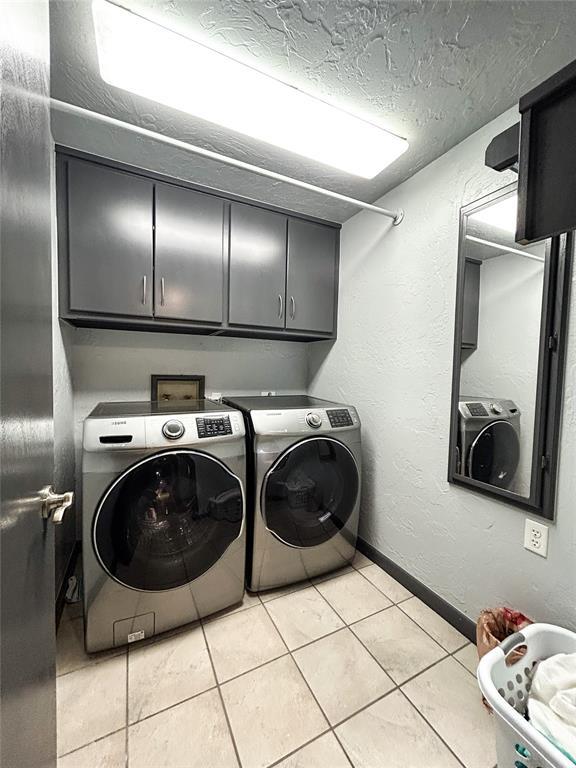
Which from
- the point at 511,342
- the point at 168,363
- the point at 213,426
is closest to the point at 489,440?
the point at 511,342

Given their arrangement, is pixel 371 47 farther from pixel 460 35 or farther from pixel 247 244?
pixel 247 244

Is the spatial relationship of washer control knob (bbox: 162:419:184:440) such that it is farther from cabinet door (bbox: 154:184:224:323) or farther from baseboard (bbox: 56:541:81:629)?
baseboard (bbox: 56:541:81:629)

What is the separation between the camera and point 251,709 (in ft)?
3.53

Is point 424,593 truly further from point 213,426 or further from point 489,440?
point 213,426

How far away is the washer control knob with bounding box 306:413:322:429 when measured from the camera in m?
1.60

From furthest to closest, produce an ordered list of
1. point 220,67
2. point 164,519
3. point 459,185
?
point 459,185 < point 164,519 < point 220,67

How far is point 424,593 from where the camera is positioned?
5.16 ft

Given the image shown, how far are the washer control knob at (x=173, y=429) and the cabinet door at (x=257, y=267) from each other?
0.76 m

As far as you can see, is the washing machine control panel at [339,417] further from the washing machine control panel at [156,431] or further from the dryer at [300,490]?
the washing machine control panel at [156,431]

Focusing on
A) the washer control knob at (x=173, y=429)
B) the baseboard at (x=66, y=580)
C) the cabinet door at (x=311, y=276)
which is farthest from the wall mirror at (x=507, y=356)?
the baseboard at (x=66, y=580)

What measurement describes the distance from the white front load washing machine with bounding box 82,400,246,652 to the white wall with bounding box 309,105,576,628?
2.93ft

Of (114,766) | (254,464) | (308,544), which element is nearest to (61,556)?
(114,766)

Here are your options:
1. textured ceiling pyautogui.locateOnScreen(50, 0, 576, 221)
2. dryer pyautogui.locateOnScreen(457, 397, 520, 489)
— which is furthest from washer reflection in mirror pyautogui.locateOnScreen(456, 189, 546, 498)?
textured ceiling pyautogui.locateOnScreen(50, 0, 576, 221)

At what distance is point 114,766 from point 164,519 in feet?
2.28
